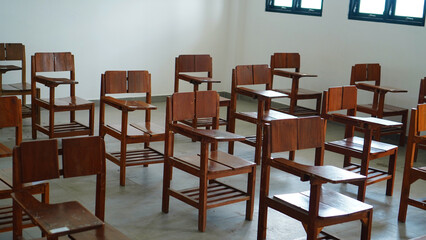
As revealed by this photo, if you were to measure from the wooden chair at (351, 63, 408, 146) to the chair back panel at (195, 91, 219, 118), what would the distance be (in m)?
2.47

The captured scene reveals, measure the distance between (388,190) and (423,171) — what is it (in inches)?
30.7

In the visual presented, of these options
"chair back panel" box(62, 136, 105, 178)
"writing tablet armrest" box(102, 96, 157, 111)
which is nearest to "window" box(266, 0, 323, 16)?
"writing tablet armrest" box(102, 96, 157, 111)

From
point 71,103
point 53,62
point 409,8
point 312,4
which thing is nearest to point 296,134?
point 71,103

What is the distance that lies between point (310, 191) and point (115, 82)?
2.46 meters

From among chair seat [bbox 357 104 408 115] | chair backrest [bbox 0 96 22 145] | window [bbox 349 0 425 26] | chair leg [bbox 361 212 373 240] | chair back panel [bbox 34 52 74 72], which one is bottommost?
chair leg [bbox 361 212 373 240]

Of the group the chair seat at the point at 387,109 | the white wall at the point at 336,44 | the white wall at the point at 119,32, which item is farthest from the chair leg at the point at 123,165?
the white wall at the point at 336,44

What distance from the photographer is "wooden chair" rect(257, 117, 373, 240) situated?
2.90m

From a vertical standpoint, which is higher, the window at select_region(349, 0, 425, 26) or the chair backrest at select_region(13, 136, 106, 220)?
the window at select_region(349, 0, 425, 26)

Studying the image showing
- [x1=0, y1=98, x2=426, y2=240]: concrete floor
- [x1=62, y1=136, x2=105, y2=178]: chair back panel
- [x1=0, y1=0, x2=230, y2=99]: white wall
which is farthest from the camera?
[x1=0, y1=0, x2=230, y2=99]: white wall

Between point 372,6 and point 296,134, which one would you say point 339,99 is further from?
point 372,6

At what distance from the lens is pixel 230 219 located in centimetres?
394

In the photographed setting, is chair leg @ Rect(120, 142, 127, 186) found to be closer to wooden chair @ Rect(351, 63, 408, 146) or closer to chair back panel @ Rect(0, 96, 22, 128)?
chair back panel @ Rect(0, 96, 22, 128)

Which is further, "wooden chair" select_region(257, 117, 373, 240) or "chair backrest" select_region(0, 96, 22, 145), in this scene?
"chair backrest" select_region(0, 96, 22, 145)

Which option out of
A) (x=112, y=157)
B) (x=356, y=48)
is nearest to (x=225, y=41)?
(x=356, y=48)
